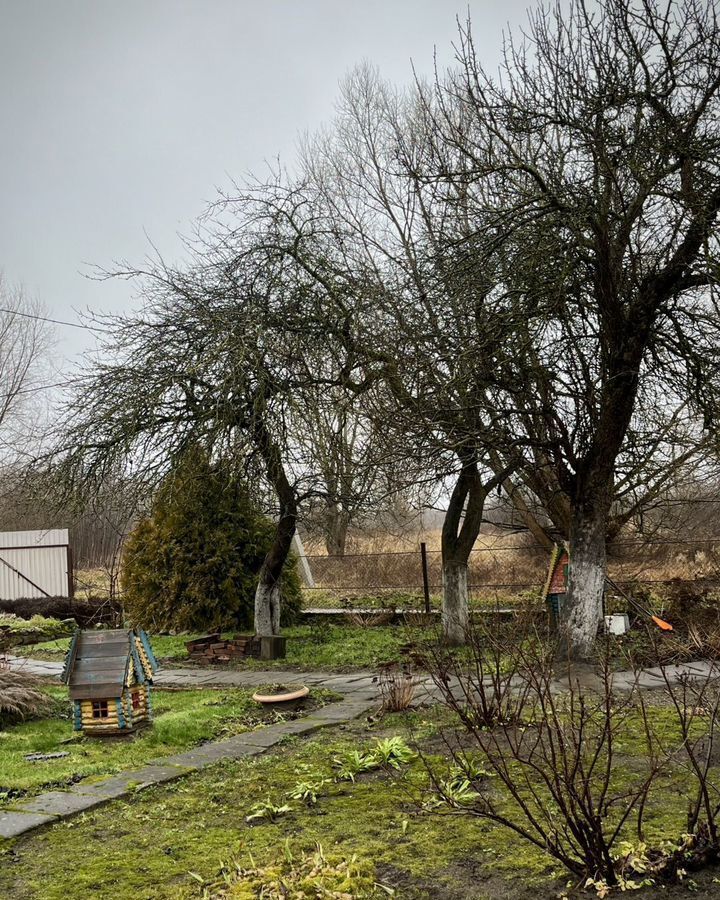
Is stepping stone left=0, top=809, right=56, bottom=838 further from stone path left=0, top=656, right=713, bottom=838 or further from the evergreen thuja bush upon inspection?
the evergreen thuja bush

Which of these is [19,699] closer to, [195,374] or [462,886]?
[195,374]

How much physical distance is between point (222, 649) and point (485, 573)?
603 centimetres

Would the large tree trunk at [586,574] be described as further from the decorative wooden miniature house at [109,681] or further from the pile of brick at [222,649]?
the pile of brick at [222,649]

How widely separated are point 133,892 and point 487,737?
2.74 meters

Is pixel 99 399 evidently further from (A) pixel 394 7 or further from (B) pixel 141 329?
(A) pixel 394 7

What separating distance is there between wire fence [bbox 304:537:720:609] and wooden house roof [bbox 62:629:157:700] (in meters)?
6.58

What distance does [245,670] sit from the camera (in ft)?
31.4

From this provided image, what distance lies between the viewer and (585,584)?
7.95 metres

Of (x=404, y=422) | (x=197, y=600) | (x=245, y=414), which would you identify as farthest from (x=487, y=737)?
(x=197, y=600)

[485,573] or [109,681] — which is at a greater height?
[485,573]

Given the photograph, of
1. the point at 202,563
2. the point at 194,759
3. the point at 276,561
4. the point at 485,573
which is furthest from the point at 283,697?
the point at 485,573

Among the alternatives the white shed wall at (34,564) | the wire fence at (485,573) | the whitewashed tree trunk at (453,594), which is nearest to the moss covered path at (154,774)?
the whitewashed tree trunk at (453,594)

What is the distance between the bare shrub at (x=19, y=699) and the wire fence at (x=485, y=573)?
6.62 m

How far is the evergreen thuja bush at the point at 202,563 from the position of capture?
12.7 m
